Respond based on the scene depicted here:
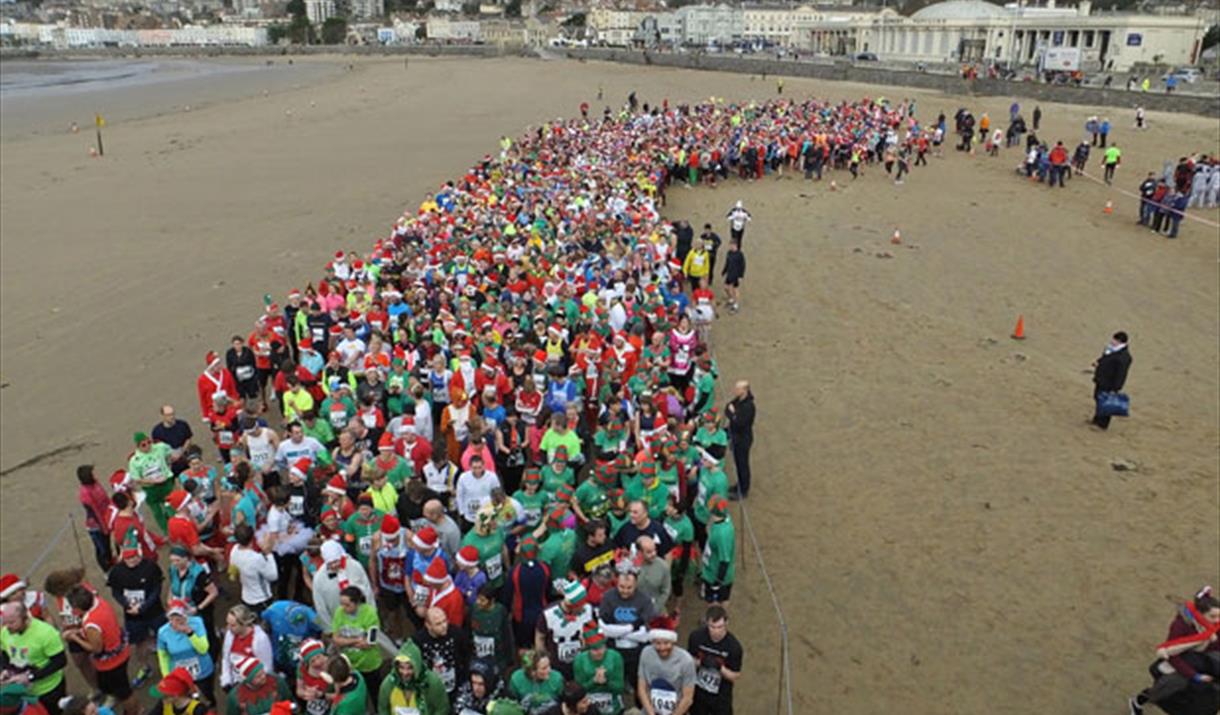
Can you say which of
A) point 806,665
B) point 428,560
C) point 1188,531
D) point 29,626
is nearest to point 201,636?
point 29,626

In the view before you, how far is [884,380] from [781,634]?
6452 millimetres

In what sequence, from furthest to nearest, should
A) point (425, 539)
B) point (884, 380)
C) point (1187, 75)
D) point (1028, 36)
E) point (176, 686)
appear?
point (1028, 36)
point (1187, 75)
point (884, 380)
point (425, 539)
point (176, 686)

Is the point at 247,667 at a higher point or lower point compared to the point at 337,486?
lower

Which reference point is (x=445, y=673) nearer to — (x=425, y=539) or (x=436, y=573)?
(x=436, y=573)

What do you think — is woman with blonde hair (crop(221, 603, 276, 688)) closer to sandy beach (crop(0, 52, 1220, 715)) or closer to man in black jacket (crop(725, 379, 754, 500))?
sandy beach (crop(0, 52, 1220, 715))

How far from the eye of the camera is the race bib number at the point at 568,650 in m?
5.86

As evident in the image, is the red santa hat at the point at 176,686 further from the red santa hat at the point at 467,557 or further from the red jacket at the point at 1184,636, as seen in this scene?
the red jacket at the point at 1184,636

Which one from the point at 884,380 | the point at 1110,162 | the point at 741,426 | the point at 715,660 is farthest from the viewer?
the point at 1110,162

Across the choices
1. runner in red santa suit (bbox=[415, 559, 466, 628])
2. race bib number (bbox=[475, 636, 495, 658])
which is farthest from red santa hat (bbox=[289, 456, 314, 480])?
race bib number (bbox=[475, 636, 495, 658])

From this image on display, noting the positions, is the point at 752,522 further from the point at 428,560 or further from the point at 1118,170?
the point at 1118,170

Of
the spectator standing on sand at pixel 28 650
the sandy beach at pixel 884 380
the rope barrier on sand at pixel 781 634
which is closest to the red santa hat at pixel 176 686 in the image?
the spectator standing on sand at pixel 28 650

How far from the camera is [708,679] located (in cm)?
582

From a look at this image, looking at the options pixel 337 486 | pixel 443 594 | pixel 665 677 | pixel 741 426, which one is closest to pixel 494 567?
pixel 443 594

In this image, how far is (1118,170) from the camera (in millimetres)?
29531
